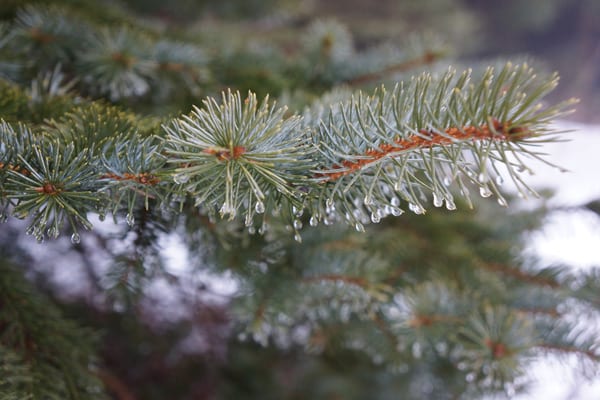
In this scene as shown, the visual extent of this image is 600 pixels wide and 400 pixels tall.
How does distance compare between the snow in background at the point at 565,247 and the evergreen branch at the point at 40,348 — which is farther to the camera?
the snow in background at the point at 565,247

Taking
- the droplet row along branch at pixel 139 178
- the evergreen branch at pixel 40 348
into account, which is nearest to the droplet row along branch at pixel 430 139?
the droplet row along branch at pixel 139 178

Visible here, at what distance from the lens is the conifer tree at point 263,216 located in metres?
0.27

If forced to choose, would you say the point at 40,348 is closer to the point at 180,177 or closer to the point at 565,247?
the point at 180,177

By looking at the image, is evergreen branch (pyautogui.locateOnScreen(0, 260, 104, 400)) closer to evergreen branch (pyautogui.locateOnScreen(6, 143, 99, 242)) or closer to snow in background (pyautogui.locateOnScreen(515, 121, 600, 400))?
evergreen branch (pyautogui.locateOnScreen(6, 143, 99, 242))

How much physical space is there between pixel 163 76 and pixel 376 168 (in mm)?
412

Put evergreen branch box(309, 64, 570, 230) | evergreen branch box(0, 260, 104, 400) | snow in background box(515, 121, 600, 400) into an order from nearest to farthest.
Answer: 1. evergreen branch box(309, 64, 570, 230)
2. evergreen branch box(0, 260, 104, 400)
3. snow in background box(515, 121, 600, 400)

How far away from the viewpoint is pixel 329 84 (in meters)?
0.74

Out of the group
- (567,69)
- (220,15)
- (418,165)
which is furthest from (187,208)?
(567,69)

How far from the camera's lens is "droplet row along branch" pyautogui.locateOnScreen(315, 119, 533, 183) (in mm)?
248

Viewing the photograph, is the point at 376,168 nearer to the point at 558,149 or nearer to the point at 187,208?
the point at 187,208

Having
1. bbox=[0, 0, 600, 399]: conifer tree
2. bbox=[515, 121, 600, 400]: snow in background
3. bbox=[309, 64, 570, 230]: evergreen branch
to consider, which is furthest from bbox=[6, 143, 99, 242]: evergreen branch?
bbox=[515, 121, 600, 400]: snow in background

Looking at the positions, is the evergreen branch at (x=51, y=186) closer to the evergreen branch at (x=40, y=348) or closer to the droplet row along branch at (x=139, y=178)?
the droplet row along branch at (x=139, y=178)

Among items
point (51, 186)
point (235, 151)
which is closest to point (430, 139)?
point (235, 151)

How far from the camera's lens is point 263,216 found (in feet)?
1.10
